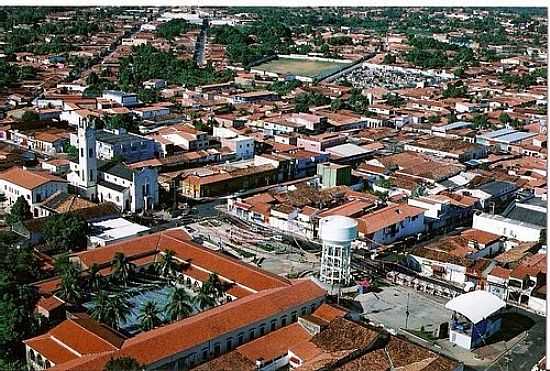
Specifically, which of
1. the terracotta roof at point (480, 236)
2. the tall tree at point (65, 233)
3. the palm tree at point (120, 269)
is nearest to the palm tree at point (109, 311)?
the palm tree at point (120, 269)

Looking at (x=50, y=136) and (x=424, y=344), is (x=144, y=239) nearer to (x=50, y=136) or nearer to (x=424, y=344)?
(x=424, y=344)

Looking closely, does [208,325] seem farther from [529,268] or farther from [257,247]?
[529,268]

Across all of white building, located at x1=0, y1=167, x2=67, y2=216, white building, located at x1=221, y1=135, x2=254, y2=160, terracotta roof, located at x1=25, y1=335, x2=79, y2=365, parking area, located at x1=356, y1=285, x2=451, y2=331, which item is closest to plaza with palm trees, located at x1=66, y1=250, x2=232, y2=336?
terracotta roof, located at x1=25, y1=335, x2=79, y2=365

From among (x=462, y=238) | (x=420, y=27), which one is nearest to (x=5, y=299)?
(x=462, y=238)

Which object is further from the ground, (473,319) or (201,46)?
(201,46)

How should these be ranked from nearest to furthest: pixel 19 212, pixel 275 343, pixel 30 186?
1. pixel 275 343
2. pixel 19 212
3. pixel 30 186

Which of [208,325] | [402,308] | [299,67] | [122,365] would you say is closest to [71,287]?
[208,325]

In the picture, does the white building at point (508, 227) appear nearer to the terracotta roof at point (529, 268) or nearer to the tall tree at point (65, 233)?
the terracotta roof at point (529, 268)
